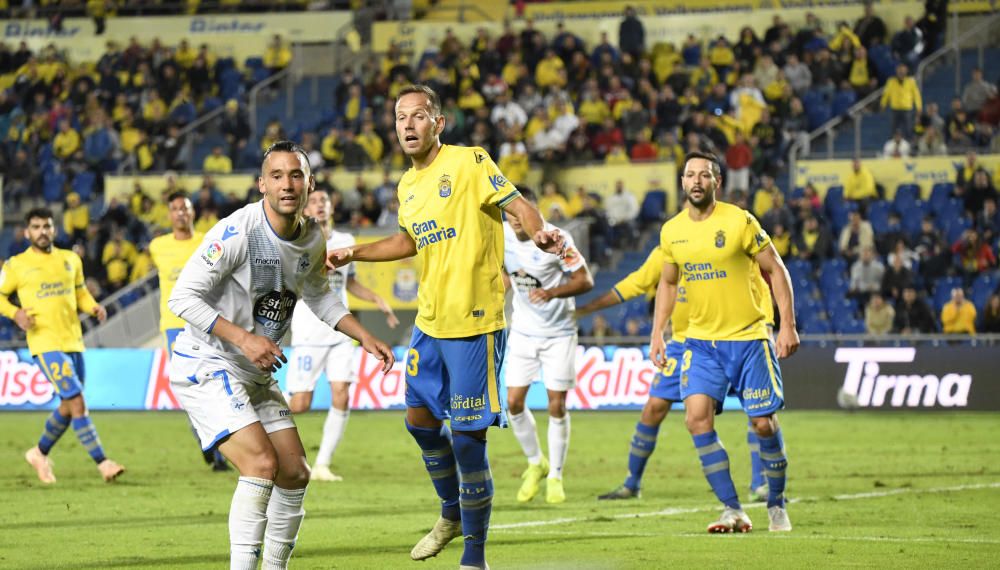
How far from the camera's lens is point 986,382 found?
22.0m

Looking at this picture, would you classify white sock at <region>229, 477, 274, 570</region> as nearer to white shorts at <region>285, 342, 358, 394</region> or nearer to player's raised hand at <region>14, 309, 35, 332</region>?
white shorts at <region>285, 342, 358, 394</region>

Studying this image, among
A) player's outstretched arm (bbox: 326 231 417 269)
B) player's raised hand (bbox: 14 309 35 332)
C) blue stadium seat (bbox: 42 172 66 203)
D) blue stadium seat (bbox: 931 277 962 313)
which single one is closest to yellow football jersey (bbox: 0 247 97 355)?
player's raised hand (bbox: 14 309 35 332)

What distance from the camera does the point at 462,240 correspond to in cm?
828

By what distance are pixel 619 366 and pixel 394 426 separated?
3737 mm

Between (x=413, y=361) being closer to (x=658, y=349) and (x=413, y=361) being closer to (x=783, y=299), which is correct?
(x=783, y=299)

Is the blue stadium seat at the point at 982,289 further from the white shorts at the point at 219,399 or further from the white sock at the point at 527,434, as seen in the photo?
the white shorts at the point at 219,399

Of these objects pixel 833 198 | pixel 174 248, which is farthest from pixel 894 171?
pixel 174 248

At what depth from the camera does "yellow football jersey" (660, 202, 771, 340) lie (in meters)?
10.6

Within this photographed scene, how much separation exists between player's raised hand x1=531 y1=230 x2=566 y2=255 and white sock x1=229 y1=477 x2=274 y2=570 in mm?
1842

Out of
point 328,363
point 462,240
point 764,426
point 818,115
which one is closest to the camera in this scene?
point 462,240

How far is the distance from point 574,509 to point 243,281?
17.7 feet

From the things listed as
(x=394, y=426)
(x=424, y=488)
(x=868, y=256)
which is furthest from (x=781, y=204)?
(x=424, y=488)

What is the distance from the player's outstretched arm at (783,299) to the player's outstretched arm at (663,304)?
740mm

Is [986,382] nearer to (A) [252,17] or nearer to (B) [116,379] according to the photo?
(B) [116,379]
